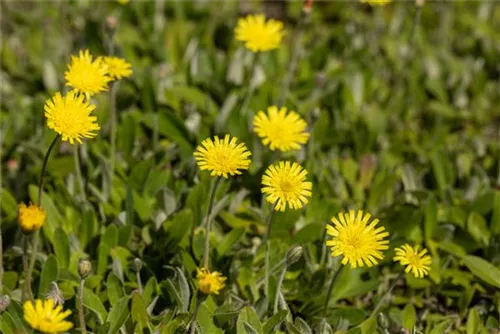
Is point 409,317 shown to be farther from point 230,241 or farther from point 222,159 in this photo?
point 222,159

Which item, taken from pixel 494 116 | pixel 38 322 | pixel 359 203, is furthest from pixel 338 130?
pixel 38 322

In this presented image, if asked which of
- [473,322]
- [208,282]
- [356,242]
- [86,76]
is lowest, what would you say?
[473,322]

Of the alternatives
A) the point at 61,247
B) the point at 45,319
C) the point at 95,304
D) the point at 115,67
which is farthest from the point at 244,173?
the point at 45,319

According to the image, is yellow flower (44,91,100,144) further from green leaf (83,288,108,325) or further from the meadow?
green leaf (83,288,108,325)

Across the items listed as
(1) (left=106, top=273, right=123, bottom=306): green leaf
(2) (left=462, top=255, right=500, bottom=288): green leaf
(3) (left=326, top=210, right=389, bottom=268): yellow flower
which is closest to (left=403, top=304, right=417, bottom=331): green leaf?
(2) (left=462, top=255, right=500, bottom=288): green leaf

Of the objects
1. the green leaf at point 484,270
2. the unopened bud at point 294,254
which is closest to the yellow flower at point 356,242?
the unopened bud at point 294,254

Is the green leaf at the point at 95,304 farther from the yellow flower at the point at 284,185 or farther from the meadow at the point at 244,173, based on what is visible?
the yellow flower at the point at 284,185

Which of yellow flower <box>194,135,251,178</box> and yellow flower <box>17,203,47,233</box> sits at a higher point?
yellow flower <box>194,135,251,178</box>
